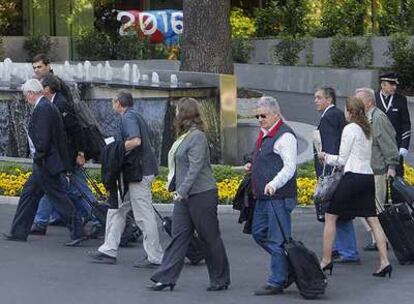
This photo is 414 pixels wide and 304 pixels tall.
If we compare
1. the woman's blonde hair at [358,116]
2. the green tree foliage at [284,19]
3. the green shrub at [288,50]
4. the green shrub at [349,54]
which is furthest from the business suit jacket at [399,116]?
the green tree foliage at [284,19]

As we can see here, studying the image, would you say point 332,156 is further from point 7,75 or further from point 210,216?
point 7,75

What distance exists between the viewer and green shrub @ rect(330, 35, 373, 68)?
29.4m

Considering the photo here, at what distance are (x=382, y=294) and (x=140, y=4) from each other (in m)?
38.6

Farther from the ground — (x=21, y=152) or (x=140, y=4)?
(x=140, y=4)

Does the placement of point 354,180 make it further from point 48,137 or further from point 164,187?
point 164,187

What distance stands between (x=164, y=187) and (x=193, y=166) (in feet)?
15.5

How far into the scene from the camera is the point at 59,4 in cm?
4062

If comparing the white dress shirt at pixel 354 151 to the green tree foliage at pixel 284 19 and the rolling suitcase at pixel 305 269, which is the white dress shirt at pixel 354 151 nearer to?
the rolling suitcase at pixel 305 269

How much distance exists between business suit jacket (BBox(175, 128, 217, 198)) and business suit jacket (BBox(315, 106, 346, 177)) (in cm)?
161

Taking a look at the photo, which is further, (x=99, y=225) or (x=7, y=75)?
(x=7, y=75)

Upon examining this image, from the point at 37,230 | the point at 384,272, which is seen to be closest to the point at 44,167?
the point at 37,230

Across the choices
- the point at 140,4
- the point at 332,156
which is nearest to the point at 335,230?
the point at 332,156

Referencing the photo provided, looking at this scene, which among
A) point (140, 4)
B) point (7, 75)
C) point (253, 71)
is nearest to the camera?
point (7, 75)

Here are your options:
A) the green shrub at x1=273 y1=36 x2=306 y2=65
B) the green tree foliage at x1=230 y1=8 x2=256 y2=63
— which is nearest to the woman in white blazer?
the green shrub at x1=273 y1=36 x2=306 y2=65
